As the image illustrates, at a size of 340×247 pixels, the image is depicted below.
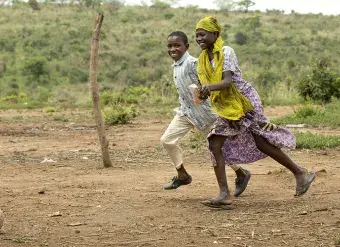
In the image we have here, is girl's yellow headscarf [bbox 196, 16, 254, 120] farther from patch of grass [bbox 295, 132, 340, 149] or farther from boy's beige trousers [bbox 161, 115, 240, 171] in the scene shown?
patch of grass [bbox 295, 132, 340, 149]

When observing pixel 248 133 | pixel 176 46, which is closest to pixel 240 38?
pixel 176 46

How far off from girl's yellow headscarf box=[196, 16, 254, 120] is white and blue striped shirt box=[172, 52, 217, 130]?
0.46 meters

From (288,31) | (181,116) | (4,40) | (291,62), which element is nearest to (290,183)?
(181,116)

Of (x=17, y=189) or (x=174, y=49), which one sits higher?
(x=174, y=49)

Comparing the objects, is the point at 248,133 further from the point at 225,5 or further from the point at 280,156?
the point at 225,5

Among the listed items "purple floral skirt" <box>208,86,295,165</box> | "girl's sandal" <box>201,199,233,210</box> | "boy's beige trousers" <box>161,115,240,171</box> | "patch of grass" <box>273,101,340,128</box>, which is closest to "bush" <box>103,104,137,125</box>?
"patch of grass" <box>273,101,340,128</box>

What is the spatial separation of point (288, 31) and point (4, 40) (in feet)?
64.2

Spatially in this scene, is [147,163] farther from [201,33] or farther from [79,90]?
[79,90]

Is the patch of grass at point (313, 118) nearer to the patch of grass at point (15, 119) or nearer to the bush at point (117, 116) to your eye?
the bush at point (117, 116)

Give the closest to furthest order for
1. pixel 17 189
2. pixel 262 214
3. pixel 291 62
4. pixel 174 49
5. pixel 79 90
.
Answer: pixel 262 214
pixel 174 49
pixel 17 189
pixel 79 90
pixel 291 62

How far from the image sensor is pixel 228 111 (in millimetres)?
5398

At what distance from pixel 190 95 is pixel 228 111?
0.67 metres

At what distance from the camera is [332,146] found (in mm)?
9586

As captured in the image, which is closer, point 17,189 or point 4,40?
point 17,189
